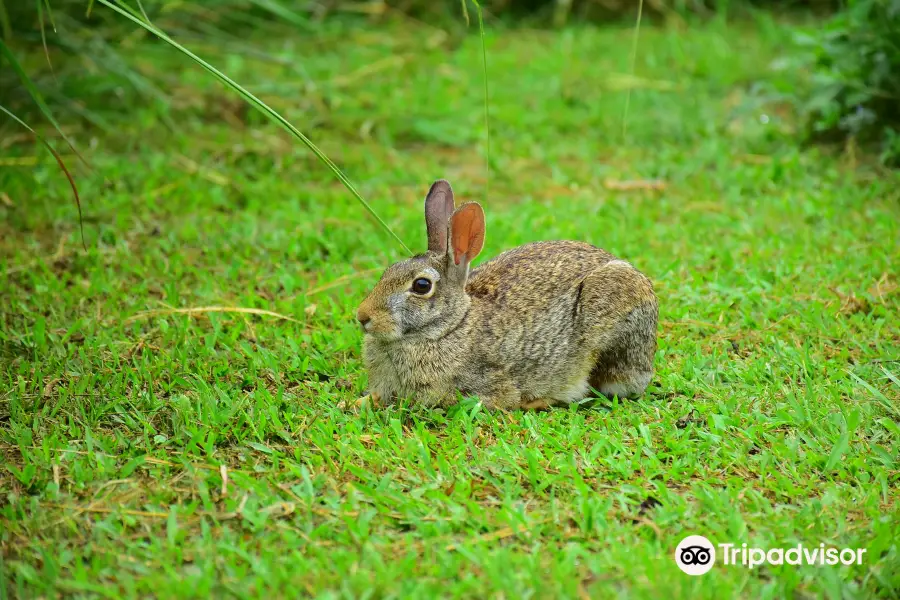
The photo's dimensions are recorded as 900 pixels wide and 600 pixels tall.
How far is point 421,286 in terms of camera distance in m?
4.51

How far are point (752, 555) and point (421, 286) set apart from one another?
1.85 m

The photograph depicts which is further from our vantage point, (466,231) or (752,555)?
(466,231)

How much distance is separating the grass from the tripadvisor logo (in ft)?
0.15

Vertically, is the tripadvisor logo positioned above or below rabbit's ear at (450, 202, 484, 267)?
below

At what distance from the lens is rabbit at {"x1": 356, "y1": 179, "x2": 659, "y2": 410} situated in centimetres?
451

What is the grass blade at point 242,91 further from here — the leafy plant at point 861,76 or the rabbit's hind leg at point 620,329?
the leafy plant at point 861,76

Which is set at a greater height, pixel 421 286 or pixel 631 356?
pixel 421 286

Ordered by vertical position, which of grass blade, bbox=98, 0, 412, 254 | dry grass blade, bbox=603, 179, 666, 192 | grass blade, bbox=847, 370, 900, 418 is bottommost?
grass blade, bbox=847, 370, 900, 418

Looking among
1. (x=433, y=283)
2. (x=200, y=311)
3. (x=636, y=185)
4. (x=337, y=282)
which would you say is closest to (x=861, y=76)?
(x=636, y=185)

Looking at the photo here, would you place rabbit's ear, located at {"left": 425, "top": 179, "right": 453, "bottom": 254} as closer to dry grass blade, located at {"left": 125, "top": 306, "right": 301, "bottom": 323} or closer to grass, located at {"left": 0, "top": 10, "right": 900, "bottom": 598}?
grass, located at {"left": 0, "top": 10, "right": 900, "bottom": 598}

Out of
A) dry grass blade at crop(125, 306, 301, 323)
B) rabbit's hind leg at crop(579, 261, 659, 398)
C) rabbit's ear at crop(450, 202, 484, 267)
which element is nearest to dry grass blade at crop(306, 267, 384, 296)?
dry grass blade at crop(125, 306, 301, 323)

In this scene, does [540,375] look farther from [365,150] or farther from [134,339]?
[365,150]

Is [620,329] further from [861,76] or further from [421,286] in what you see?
[861,76]

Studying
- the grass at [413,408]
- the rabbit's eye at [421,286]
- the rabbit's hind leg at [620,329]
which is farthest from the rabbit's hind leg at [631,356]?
the rabbit's eye at [421,286]
